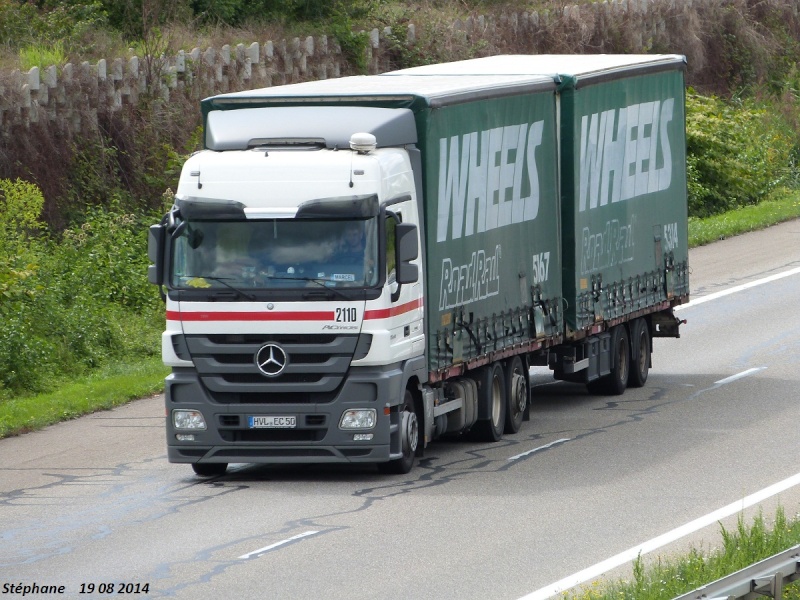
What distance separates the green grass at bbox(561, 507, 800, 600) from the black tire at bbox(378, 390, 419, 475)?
4.01m

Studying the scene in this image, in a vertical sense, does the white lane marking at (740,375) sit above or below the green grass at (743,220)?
above

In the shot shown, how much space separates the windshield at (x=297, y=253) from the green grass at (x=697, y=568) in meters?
4.36

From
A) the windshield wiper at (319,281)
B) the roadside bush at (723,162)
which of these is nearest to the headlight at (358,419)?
the windshield wiper at (319,281)

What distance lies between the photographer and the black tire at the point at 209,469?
644 inches

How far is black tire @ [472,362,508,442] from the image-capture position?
17750mm

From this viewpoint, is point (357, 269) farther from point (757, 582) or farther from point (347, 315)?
point (757, 582)

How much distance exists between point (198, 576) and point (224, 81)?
22.4 meters

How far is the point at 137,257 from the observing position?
89.6 ft

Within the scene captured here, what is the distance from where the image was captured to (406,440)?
628 inches

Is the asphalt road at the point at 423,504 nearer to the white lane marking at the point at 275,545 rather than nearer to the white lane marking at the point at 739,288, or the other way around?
the white lane marking at the point at 275,545

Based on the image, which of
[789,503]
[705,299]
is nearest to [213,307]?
[789,503]

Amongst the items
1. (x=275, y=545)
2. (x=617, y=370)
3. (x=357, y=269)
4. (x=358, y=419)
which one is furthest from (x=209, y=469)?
(x=617, y=370)

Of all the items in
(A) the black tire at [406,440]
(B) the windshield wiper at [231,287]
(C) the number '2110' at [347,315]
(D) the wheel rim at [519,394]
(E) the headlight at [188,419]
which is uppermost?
(B) the windshield wiper at [231,287]

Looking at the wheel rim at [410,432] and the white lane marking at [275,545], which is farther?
the wheel rim at [410,432]
